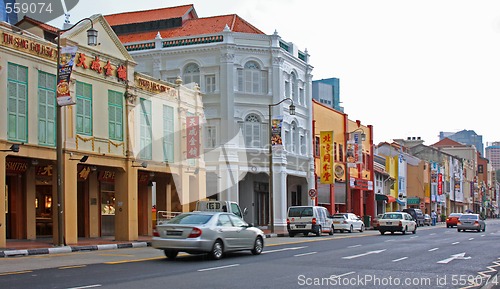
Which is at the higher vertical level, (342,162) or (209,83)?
(209,83)

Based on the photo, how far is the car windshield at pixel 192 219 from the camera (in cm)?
2061

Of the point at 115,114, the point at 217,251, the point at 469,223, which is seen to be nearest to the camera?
the point at 217,251

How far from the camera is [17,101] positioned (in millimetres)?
26344

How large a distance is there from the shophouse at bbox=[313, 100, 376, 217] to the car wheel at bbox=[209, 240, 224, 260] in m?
35.9

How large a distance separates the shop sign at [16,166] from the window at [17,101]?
2399 mm

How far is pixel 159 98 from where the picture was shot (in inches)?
1403

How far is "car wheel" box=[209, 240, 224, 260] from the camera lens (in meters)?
20.6

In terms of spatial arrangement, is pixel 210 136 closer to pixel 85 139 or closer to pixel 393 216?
pixel 393 216

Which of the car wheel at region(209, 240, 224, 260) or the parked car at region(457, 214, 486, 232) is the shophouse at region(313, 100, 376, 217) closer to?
the parked car at region(457, 214, 486, 232)

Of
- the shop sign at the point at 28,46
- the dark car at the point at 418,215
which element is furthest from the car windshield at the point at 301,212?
the dark car at the point at 418,215

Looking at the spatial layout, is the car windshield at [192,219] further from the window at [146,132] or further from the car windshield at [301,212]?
the car windshield at [301,212]

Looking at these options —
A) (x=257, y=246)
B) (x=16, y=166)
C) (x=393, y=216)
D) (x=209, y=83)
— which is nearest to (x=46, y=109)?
(x=16, y=166)

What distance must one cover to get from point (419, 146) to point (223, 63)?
70.7 m

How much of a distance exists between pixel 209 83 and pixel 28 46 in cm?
2174
